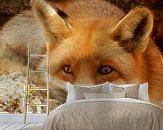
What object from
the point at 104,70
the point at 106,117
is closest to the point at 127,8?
the point at 104,70

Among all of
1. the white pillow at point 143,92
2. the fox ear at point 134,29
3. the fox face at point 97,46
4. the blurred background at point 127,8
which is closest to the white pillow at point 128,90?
the white pillow at point 143,92

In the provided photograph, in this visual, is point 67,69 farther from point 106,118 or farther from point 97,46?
point 106,118

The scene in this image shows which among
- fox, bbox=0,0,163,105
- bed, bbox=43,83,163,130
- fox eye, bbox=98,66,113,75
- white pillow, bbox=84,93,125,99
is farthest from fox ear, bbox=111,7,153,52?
bed, bbox=43,83,163,130

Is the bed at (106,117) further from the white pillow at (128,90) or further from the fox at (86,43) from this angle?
the fox at (86,43)

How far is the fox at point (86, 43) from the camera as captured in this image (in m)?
4.59

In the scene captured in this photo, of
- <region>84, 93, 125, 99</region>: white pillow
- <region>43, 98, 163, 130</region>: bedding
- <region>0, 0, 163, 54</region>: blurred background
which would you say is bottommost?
<region>43, 98, 163, 130</region>: bedding

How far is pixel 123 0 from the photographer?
484 centimetres

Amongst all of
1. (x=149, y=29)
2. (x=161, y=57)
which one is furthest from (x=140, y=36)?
(x=161, y=57)

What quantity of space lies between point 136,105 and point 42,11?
209 cm

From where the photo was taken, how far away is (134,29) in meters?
4.50

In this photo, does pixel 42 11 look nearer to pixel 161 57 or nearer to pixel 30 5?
pixel 30 5

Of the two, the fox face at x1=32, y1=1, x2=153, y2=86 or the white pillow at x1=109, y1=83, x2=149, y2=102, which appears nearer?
the white pillow at x1=109, y1=83, x2=149, y2=102

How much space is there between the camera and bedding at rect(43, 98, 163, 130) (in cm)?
296

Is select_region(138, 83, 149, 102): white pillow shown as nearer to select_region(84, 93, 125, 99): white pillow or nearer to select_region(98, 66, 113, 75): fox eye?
select_region(84, 93, 125, 99): white pillow
